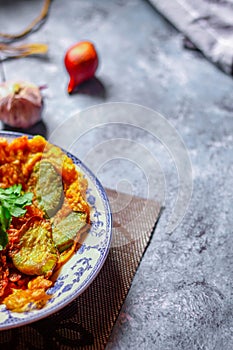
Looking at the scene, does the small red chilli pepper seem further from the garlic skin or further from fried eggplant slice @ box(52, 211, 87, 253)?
fried eggplant slice @ box(52, 211, 87, 253)

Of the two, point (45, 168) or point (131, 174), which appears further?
point (131, 174)

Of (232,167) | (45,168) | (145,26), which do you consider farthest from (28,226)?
(145,26)

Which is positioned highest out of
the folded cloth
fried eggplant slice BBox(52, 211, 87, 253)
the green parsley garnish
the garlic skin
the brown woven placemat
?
the folded cloth

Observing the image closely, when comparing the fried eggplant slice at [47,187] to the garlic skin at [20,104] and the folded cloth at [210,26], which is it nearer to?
the garlic skin at [20,104]

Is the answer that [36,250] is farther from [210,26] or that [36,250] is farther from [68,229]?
[210,26]

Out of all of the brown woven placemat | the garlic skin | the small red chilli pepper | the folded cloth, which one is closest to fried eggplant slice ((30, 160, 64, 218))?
the brown woven placemat

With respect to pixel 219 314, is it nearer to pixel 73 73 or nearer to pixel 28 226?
pixel 28 226
